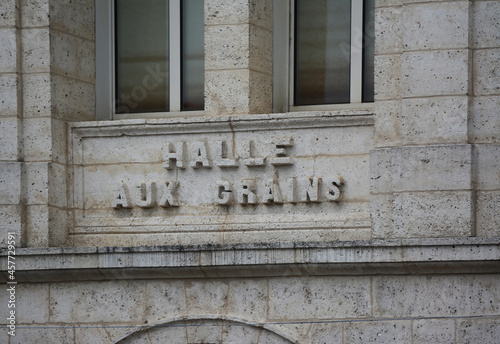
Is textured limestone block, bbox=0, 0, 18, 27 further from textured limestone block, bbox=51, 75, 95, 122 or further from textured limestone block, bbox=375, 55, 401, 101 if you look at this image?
textured limestone block, bbox=375, 55, 401, 101

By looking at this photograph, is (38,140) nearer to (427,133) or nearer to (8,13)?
(8,13)

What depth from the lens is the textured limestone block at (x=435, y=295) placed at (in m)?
14.3

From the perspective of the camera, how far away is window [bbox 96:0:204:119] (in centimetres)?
1633

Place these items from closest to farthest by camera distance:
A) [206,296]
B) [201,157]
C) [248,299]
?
[248,299] → [206,296] → [201,157]

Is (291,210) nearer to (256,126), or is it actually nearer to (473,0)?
(256,126)

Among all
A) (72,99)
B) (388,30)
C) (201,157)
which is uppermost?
(388,30)

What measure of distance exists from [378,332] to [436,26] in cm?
292

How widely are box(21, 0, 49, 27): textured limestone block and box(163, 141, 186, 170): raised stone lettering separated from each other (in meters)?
1.80

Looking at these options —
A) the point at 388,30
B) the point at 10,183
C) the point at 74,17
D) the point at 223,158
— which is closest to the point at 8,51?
the point at 74,17

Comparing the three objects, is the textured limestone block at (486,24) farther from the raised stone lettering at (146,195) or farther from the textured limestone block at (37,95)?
the textured limestone block at (37,95)

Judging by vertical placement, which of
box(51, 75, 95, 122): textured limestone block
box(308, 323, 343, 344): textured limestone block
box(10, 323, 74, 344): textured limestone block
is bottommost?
box(10, 323, 74, 344): textured limestone block

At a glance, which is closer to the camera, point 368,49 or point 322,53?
point 368,49

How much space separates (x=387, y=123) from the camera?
1483 cm

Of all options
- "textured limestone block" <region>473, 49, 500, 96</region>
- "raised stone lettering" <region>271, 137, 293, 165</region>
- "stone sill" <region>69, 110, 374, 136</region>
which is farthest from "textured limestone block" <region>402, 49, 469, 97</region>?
"raised stone lettering" <region>271, 137, 293, 165</region>
